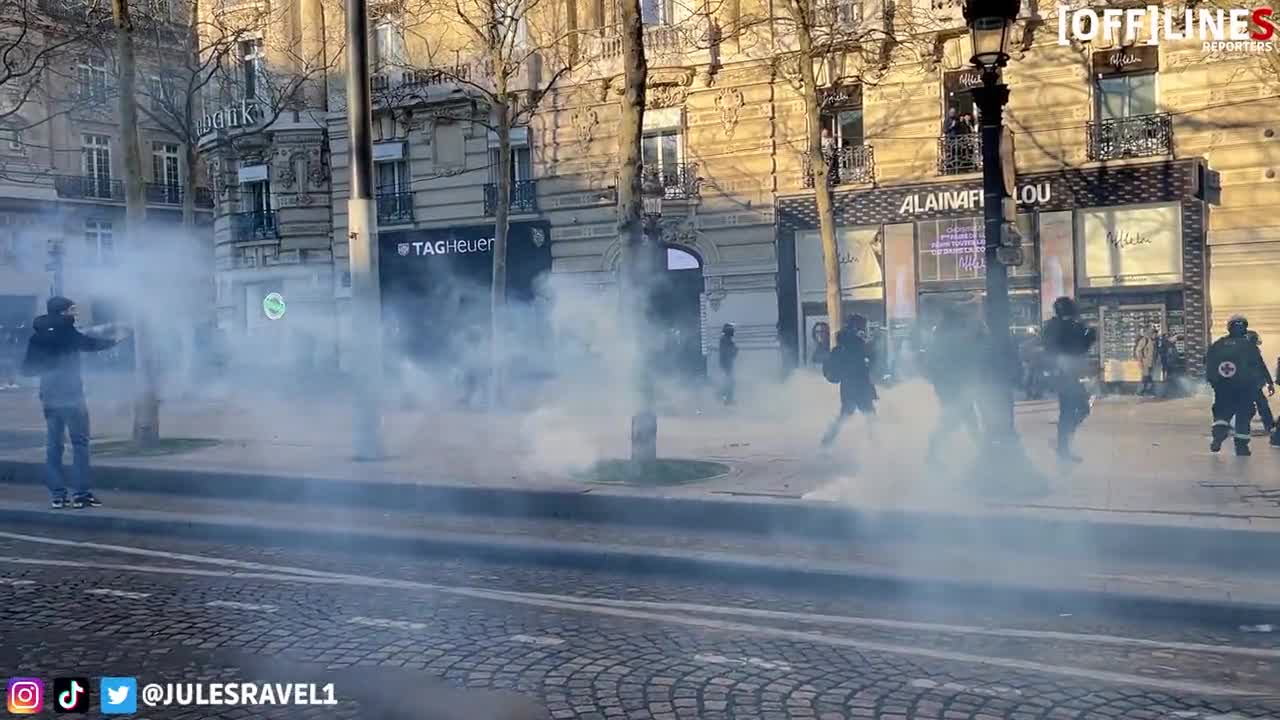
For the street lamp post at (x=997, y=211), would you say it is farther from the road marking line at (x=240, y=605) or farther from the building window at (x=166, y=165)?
the building window at (x=166, y=165)

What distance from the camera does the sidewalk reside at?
809 centimetres

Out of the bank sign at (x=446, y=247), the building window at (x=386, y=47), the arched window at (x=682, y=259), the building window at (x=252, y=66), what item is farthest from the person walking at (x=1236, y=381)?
the building window at (x=252, y=66)

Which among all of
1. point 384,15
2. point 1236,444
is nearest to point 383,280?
point 384,15

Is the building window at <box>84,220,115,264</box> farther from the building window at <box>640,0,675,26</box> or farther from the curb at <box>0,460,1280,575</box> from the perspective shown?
the building window at <box>640,0,675,26</box>

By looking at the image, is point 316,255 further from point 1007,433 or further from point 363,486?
point 1007,433

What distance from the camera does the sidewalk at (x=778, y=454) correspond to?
8086mm

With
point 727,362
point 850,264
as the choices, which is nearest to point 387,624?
point 727,362

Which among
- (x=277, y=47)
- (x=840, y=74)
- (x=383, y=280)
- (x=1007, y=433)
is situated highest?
(x=277, y=47)

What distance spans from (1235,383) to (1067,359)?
2046 mm

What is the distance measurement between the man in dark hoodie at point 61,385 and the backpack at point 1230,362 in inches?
424

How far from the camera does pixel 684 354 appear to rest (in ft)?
62.9

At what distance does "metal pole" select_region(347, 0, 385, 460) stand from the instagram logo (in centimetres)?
654

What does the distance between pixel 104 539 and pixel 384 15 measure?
17.7 metres

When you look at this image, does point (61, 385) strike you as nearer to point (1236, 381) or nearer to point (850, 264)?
point (1236, 381)
